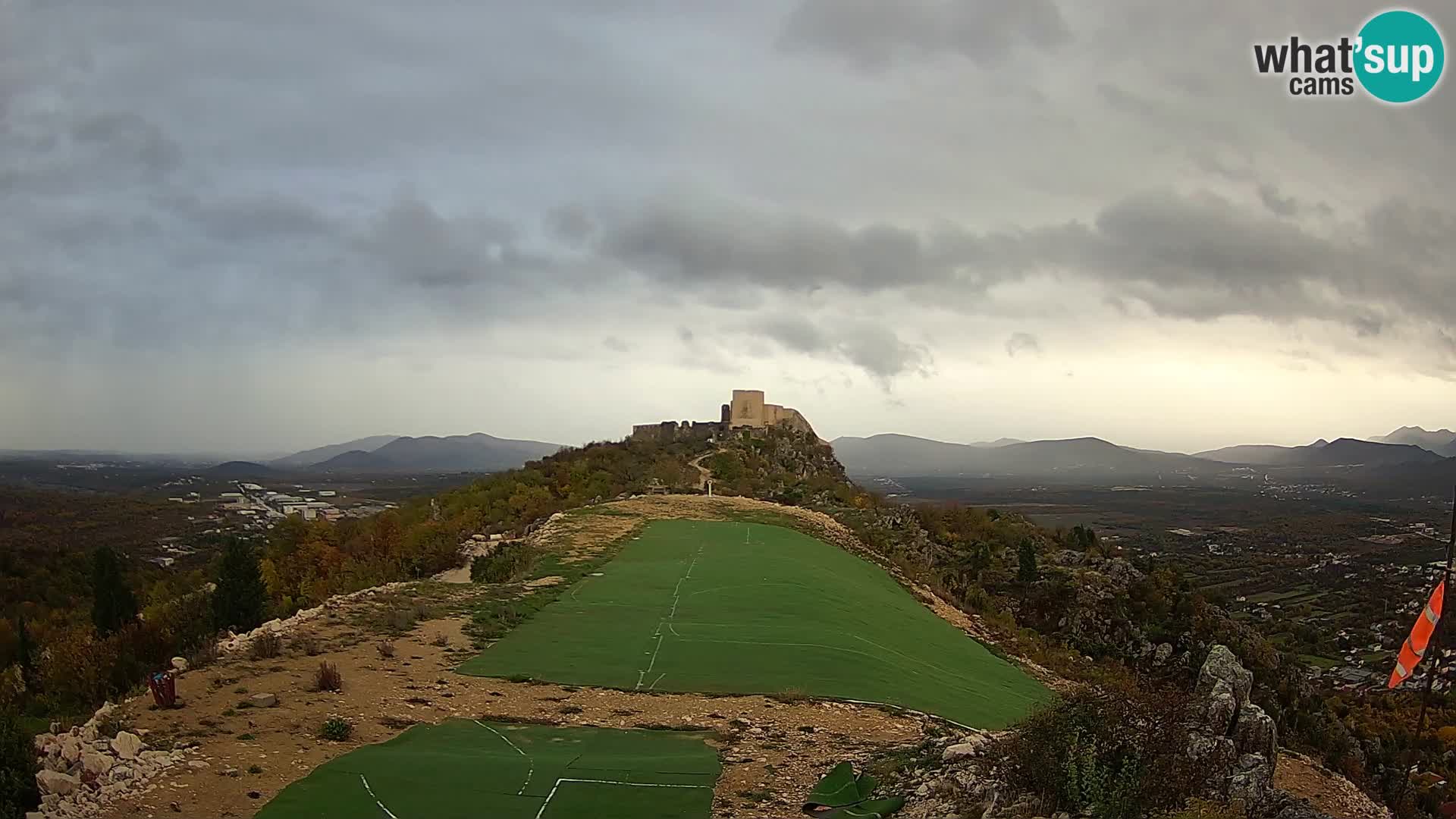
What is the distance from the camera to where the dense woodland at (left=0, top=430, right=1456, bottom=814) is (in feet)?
60.3

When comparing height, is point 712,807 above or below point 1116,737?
below

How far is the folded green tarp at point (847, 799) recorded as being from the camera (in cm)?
750

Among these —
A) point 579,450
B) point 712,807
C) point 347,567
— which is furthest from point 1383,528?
point 712,807

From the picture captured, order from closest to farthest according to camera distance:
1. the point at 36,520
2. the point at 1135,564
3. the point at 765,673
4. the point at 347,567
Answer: the point at 765,673, the point at 347,567, the point at 1135,564, the point at 36,520

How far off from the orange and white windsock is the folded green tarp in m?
4.87

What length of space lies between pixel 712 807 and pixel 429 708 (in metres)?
4.35

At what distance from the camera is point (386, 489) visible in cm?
11431

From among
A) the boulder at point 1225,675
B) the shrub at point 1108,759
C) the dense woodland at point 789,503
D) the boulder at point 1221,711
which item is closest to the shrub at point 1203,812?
the shrub at point 1108,759

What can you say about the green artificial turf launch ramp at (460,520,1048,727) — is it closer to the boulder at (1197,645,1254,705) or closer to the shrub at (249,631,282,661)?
the shrub at (249,631,282,661)

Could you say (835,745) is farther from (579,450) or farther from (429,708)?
Answer: (579,450)

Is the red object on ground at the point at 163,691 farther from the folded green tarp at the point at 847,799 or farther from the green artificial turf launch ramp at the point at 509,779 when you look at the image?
the folded green tarp at the point at 847,799

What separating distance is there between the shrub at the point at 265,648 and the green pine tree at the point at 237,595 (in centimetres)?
713

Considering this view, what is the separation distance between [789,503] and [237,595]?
25121 millimetres

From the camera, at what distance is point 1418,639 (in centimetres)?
808
